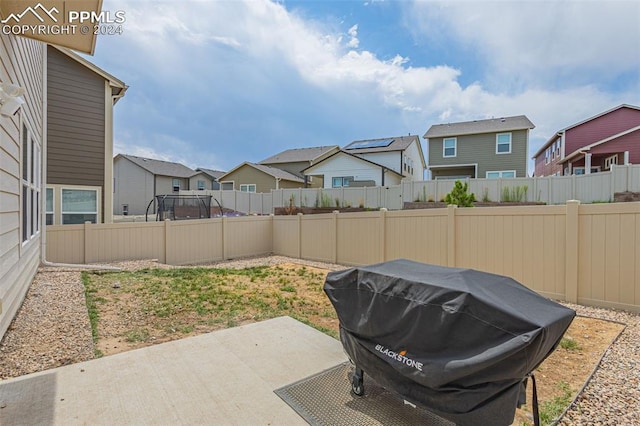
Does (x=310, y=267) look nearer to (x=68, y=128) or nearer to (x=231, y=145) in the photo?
(x=68, y=128)

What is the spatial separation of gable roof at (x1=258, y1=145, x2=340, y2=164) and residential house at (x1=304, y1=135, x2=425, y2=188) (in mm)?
4113

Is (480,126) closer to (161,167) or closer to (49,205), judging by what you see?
(49,205)

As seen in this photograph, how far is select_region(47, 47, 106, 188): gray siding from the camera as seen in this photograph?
9.42 meters

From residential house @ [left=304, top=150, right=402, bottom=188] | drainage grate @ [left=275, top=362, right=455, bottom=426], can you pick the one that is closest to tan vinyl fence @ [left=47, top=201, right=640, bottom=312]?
drainage grate @ [left=275, top=362, right=455, bottom=426]

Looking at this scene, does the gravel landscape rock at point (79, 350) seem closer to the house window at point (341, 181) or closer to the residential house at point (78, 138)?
the residential house at point (78, 138)

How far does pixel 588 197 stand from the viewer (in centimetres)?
1240

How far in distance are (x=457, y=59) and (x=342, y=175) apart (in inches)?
404

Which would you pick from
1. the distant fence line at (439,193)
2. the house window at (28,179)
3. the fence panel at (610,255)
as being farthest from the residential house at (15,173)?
the distant fence line at (439,193)

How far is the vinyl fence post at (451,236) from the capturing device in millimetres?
6945

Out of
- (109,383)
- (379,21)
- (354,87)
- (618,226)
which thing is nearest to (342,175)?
(354,87)

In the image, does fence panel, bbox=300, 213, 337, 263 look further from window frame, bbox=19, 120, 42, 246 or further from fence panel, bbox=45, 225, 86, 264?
window frame, bbox=19, 120, 42, 246

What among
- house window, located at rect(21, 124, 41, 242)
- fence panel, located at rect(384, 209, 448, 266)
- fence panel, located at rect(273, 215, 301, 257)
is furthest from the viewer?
fence panel, located at rect(273, 215, 301, 257)

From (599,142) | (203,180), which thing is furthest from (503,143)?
(203,180)

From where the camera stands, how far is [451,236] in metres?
6.97
